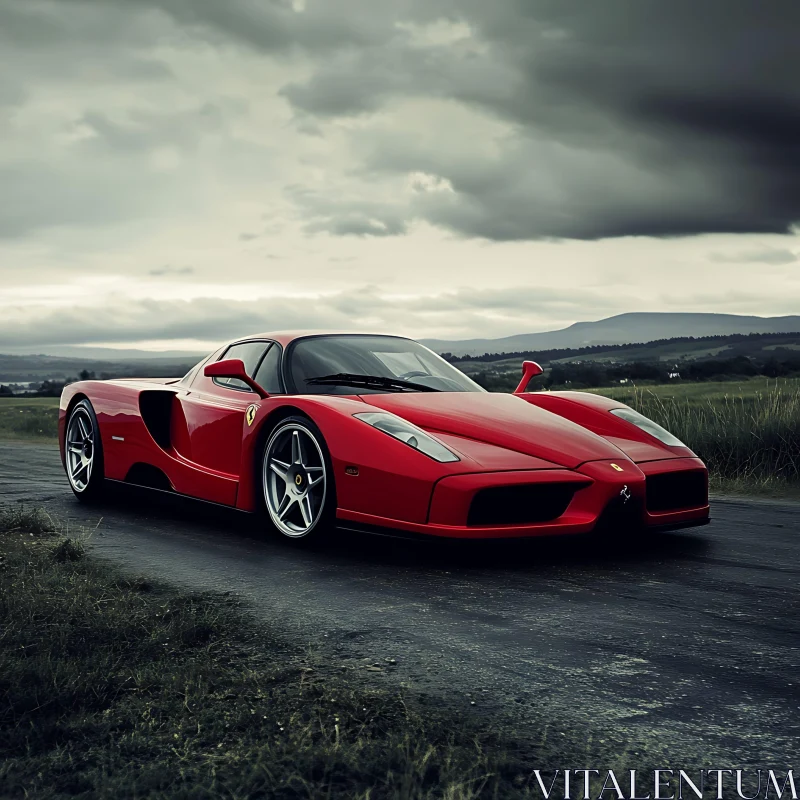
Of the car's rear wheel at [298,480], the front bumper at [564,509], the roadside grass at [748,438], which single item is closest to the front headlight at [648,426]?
the front bumper at [564,509]

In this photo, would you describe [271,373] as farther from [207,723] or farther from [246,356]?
[207,723]

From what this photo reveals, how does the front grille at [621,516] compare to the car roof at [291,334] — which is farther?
the car roof at [291,334]

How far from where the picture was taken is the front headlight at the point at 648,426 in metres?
5.90

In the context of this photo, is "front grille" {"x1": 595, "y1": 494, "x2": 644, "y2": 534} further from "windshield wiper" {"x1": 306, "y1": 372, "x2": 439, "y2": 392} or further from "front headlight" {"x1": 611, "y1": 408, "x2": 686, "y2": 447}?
"windshield wiper" {"x1": 306, "y1": 372, "x2": 439, "y2": 392}

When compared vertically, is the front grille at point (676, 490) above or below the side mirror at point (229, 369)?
below

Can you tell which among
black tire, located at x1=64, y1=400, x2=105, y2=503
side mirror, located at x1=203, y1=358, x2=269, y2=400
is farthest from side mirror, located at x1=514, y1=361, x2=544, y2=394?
black tire, located at x1=64, y1=400, x2=105, y2=503

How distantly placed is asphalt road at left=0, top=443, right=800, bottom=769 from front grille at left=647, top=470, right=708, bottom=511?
0.24 m

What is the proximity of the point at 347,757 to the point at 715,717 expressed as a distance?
1.07 m

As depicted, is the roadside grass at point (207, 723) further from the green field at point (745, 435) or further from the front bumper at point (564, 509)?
the green field at point (745, 435)

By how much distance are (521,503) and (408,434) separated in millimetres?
701

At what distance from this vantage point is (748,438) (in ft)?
30.8

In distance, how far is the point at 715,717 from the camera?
2.68 m

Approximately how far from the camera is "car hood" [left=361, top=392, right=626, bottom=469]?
517 centimetres

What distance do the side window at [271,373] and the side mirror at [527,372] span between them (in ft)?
5.71
